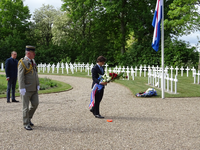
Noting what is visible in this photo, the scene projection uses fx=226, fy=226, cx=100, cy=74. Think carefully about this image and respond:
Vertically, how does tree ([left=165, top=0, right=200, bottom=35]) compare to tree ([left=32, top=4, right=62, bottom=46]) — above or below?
below

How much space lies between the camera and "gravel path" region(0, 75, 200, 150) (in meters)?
4.27

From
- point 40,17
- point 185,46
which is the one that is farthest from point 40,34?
point 185,46

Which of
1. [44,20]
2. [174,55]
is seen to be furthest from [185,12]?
[44,20]

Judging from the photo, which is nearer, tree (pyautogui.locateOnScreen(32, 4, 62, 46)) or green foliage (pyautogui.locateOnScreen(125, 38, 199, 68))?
green foliage (pyautogui.locateOnScreen(125, 38, 199, 68))

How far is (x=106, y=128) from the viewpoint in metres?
5.34

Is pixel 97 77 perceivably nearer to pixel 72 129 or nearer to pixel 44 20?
pixel 72 129

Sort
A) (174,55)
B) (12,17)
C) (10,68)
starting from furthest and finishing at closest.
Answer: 1. (12,17)
2. (174,55)
3. (10,68)

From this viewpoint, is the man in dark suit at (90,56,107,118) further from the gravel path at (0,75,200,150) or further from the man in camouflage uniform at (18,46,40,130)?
the man in camouflage uniform at (18,46,40,130)

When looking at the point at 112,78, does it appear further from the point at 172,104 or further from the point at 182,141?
the point at 172,104

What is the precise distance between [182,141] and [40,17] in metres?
46.8

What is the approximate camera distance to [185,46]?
25.2 metres

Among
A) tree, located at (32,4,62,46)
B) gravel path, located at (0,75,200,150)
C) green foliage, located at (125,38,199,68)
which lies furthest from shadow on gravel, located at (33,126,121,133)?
tree, located at (32,4,62,46)

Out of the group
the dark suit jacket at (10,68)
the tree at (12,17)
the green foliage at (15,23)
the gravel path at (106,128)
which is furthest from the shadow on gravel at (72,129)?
the tree at (12,17)

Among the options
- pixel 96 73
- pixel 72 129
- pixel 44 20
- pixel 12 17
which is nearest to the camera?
pixel 72 129
